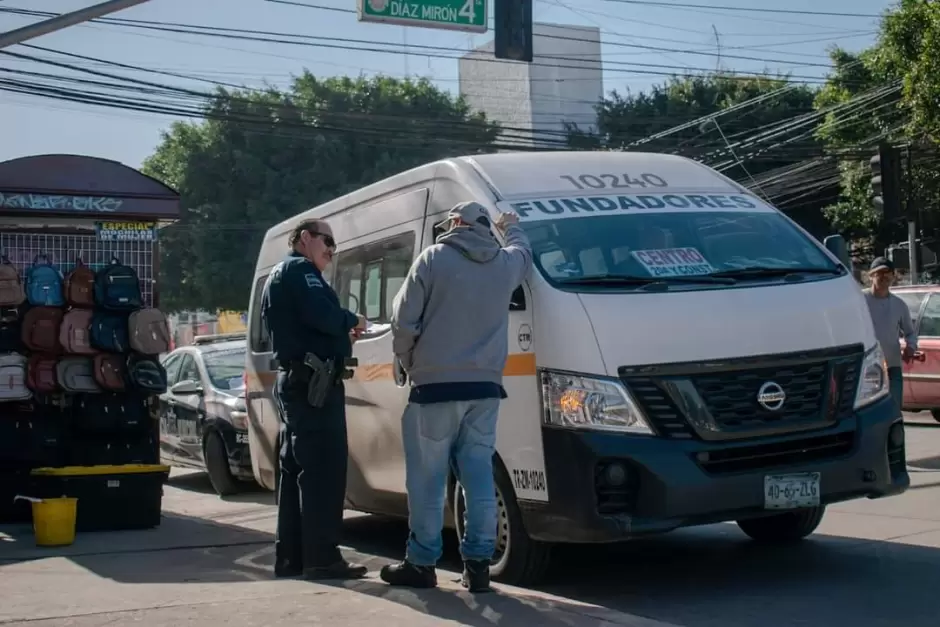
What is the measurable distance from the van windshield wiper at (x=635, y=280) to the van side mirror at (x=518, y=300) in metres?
0.19

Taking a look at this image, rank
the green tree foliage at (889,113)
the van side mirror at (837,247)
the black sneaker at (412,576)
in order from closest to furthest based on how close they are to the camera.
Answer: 1. the black sneaker at (412,576)
2. the van side mirror at (837,247)
3. the green tree foliage at (889,113)

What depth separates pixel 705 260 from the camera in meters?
6.67

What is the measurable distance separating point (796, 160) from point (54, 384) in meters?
27.1

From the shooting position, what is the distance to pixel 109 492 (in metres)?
9.03

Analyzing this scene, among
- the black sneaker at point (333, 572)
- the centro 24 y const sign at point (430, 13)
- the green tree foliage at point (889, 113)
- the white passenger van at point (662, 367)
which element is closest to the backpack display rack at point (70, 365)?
the white passenger van at point (662, 367)

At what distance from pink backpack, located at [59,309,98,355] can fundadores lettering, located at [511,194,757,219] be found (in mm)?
4189

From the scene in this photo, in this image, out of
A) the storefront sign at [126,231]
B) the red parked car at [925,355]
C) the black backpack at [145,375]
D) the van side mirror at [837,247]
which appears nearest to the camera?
the van side mirror at [837,247]

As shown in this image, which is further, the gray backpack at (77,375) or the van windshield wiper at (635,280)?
the gray backpack at (77,375)

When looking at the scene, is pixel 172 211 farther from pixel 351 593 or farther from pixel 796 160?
pixel 796 160

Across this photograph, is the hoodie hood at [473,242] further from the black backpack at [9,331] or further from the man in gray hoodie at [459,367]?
the black backpack at [9,331]

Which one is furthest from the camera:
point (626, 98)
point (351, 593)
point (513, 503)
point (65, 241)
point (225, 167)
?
point (626, 98)

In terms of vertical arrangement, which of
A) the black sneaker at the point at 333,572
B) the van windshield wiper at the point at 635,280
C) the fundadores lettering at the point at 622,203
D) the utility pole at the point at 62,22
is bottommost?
the black sneaker at the point at 333,572

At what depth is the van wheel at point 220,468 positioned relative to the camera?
498 inches

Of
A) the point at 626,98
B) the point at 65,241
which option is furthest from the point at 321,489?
the point at 626,98
